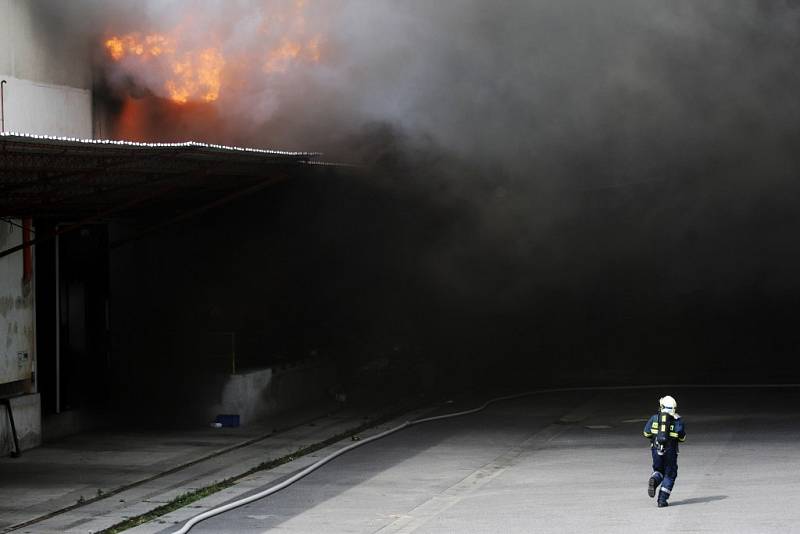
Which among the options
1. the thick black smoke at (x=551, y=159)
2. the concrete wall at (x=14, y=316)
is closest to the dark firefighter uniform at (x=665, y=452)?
the thick black smoke at (x=551, y=159)

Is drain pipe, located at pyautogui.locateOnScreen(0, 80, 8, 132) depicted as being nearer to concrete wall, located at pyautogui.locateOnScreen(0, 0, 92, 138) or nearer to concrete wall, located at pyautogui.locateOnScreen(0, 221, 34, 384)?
concrete wall, located at pyautogui.locateOnScreen(0, 0, 92, 138)

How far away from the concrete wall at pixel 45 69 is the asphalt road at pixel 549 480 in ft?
26.3

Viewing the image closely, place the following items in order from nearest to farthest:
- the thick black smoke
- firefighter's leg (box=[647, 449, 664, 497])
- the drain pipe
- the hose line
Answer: firefighter's leg (box=[647, 449, 664, 497]), the hose line, the drain pipe, the thick black smoke

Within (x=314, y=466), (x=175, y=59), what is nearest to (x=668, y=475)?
(x=314, y=466)

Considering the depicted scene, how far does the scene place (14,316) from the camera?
1953 cm

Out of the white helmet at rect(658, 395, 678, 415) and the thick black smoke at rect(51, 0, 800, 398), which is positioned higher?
the thick black smoke at rect(51, 0, 800, 398)

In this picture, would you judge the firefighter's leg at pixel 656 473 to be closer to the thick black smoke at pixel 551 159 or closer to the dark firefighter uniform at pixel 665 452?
the dark firefighter uniform at pixel 665 452

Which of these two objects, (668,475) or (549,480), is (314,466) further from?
(668,475)

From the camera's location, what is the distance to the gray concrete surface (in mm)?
14648

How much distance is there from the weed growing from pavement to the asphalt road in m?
0.85

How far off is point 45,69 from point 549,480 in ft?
37.8

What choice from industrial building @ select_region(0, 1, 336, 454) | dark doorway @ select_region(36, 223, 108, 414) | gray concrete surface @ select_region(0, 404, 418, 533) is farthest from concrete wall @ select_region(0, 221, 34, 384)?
gray concrete surface @ select_region(0, 404, 418, 533)

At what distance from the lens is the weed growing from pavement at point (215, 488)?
14.0 metres

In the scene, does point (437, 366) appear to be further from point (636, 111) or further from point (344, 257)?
point (636, 111)
